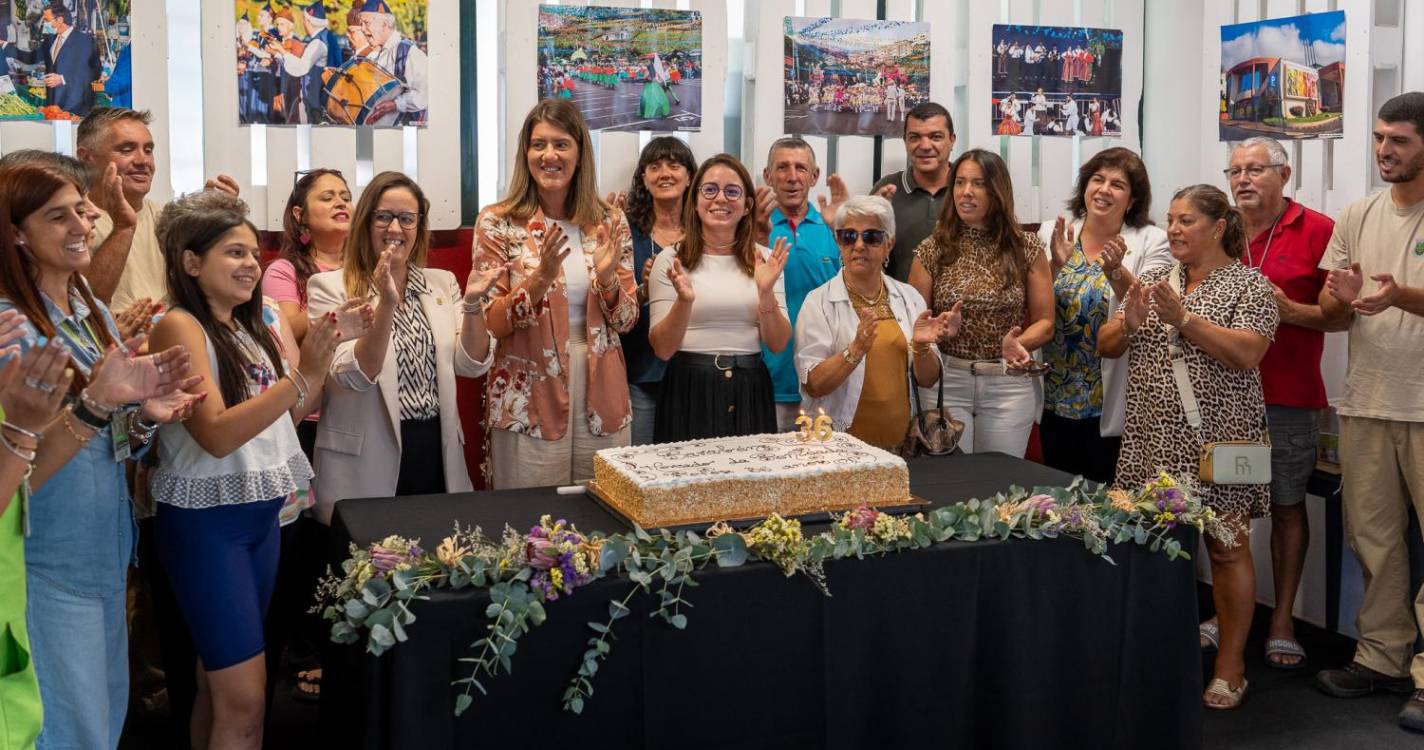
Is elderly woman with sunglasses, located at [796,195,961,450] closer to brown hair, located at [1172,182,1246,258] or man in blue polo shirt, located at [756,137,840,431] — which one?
man in blue polo shirt, located at [756,137,840,431]

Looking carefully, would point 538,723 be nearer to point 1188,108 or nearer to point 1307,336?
point 1307,336

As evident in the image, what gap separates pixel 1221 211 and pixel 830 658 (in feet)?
7.24

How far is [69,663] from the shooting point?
2.55m

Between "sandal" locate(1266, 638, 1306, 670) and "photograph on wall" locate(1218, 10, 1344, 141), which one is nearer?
"sandal" locate(1266, 638, 1306, 670)

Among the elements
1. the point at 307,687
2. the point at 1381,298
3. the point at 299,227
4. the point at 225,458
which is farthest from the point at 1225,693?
the point at 299,227

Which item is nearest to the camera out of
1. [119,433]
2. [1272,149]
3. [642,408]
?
[119,433]

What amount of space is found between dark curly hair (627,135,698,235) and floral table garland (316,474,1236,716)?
199 centimetres

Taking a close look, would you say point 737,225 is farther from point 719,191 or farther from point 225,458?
point 225,458

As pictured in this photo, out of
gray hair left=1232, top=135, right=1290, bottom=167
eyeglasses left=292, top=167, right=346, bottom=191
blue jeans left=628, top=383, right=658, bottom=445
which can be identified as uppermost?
gray hair left=1232, top=135, right=1290, bottom=167

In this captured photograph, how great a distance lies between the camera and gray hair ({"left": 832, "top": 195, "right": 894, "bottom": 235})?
14.0 ft

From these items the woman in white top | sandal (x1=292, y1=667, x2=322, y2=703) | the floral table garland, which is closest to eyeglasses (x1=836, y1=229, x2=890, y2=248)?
the floral table garland

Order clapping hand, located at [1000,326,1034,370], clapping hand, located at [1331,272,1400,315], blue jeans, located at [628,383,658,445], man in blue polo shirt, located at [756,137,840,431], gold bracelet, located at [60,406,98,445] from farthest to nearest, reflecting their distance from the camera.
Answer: man in blue polo shirt, located at [756,137,840,431] < blue jeans, located at [628,383,658,445] < clapping hand, located at [1000,326,1034,370] < clapping hand, located at [1331,272,1400,315] < gold bracelet, located at [60,406,98,445]

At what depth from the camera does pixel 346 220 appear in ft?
13.9

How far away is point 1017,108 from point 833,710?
3.44 meters
